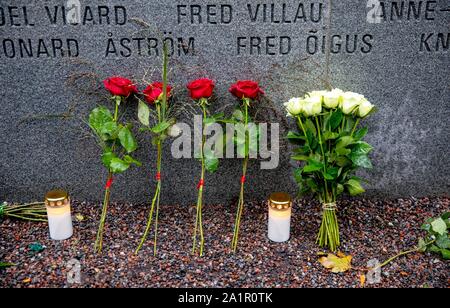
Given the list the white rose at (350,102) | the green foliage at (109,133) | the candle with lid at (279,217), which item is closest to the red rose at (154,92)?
the green foliage at (109,133)

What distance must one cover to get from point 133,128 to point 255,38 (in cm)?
98

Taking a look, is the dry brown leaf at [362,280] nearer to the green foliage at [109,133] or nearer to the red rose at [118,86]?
the green foliage at [109,133]

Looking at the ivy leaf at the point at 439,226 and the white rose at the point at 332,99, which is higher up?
the white rose at the point at 332,99

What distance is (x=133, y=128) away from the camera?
305 centimetres

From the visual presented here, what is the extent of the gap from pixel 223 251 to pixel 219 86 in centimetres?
105

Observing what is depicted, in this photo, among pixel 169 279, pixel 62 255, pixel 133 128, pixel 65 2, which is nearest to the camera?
pixel 169 279

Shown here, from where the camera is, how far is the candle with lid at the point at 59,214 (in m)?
2.67

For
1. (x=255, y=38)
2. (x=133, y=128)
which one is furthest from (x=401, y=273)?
(x=133, y=128)

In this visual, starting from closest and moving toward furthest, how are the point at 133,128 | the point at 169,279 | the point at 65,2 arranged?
the point at 169,279, the point at 65,2, the point at 133,128

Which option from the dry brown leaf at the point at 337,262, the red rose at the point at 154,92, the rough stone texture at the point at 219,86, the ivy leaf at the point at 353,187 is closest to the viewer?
the dry brown leaf at the point at 337,262

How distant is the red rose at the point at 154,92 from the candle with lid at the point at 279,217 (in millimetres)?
885

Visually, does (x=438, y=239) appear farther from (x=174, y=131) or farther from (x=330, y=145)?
(x=174, y=131)

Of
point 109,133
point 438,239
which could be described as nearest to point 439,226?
point 438,239

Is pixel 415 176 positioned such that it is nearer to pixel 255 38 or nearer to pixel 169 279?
pixel 255 38
